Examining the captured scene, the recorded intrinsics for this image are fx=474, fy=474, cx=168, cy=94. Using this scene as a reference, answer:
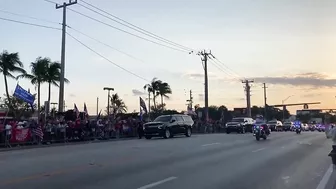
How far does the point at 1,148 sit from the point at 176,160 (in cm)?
1231

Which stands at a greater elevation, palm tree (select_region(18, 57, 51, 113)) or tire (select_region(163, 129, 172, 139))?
palm tree (select_region(18, 57, 51, 113))

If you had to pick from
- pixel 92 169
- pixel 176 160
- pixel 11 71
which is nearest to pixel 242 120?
pixel 11 71

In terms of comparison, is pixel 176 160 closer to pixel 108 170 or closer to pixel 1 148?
pixel 108 170

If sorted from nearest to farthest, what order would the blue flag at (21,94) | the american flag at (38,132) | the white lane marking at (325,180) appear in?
the white lane marking at (325,180), the american flag at (38,132), the blue flag at (21,94)

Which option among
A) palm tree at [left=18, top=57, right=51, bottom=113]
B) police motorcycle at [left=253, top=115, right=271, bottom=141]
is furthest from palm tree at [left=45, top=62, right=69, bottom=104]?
police motorcycle at [left=253, top=115, right=271, bottom=141]

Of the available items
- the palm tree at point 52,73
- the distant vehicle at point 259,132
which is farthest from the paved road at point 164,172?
the palm tree at point 52,73

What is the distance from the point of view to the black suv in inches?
1380

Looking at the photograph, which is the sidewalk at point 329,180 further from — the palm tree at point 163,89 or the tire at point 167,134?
the palm tree at point 163,89

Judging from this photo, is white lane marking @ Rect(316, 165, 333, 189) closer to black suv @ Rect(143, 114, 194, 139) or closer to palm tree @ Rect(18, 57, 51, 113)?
black suv @ Rect(143, 114, 194, 139)

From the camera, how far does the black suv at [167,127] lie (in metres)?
35.1

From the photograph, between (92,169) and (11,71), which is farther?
(11,71)

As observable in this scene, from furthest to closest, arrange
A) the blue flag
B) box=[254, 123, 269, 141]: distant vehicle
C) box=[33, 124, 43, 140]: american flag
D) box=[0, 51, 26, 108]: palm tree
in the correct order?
1. box=[0, 51, 26, 108]: palm tree
2. box=[254, 123, 269, 141]: distant vehicle
3. the blue flag
4. box=[33, 124, 43, 140]: american flag

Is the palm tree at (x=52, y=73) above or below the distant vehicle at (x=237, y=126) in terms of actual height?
above

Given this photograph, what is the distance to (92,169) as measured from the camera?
1405cm
